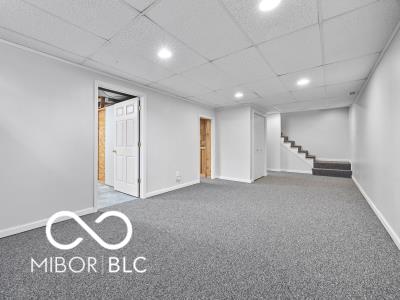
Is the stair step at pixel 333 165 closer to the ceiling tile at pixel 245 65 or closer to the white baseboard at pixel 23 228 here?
the ceiling tile at pixel 245 65

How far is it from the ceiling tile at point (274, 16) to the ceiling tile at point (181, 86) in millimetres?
1671

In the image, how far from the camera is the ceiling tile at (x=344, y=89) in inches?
148

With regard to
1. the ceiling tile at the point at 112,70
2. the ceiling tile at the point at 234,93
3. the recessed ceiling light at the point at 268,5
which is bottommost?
the recessed ceiling light at the point at 268,5

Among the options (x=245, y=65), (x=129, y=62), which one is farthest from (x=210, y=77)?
(x=129, y=62)

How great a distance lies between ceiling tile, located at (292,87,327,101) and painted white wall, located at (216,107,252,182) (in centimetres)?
136

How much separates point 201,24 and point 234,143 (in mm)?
4171

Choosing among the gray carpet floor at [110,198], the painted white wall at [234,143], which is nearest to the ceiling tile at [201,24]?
the gray carpet floor at [110,198]

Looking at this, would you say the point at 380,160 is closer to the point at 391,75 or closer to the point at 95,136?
the point at 391,75

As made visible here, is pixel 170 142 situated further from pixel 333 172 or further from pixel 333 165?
pixel 333 165

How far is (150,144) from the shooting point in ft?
12.9

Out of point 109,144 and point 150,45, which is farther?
point 109,144

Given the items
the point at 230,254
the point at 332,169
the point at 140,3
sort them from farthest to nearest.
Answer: the point at 332,169 < the point at 230,254 < the point at 140,3

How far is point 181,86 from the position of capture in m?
3.79

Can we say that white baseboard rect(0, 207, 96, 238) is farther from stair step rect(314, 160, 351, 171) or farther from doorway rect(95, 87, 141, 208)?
stair step rect(314, 160, 351, 171)
